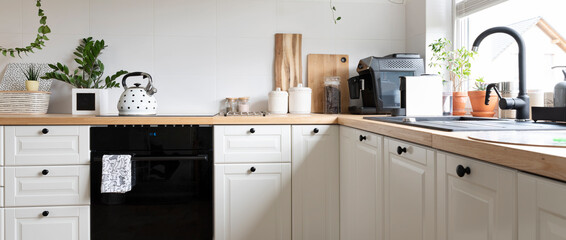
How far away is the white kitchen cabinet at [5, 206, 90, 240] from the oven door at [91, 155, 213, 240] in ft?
0.20

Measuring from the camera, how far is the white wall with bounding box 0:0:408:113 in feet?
8.43

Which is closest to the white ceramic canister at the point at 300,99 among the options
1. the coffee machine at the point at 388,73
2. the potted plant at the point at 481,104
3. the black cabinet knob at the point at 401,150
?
the coffee machine at the point at 388,73

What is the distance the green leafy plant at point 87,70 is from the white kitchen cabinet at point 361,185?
1.49 meters

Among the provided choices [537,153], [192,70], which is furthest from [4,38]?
[537,153]

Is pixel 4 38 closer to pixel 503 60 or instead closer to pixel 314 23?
pixel 314 23

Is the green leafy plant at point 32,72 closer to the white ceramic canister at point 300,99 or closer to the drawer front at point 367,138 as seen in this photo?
the white ceramic canister at point 300,99

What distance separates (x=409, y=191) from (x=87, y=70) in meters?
2.09

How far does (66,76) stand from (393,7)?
223 cm

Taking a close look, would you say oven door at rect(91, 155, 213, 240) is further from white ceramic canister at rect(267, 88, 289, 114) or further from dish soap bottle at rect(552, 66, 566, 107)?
dish soap bottle at rect(552, 66, 566, 107)

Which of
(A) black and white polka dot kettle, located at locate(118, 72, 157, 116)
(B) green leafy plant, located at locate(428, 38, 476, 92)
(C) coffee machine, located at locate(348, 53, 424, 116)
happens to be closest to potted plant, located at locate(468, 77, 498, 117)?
(B) green leafy plant, located at locate(428, 38, 476, 92)

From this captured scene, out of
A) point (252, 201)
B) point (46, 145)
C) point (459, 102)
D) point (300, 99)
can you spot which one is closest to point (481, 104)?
point (459, 102)

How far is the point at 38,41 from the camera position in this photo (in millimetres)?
2439

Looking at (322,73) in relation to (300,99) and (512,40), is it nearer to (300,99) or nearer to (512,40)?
(300,99)

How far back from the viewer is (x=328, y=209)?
222cm
